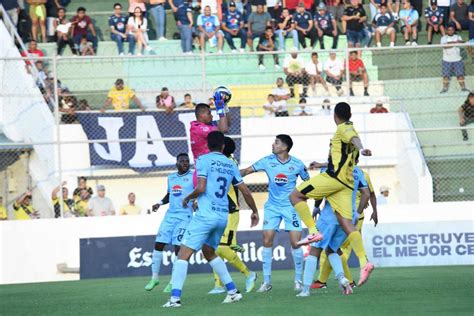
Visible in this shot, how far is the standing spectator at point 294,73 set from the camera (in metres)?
27.4

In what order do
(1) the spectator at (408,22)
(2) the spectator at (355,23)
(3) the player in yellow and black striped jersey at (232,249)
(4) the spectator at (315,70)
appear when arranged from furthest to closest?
1. (1) the spectator at (408,22)
2. (2) the spectator at (355,23)
3. (4) the spectator at (315,70)
4. (3) the player in yellow and black striped jersey at (232,249)

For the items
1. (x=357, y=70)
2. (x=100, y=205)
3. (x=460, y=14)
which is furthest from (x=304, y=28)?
(x=100, y=205)

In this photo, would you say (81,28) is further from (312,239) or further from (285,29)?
(312,239)

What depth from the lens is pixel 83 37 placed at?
3106 centimetres

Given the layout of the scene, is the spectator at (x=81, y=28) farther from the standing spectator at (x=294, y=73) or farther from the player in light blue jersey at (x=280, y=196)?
the player in light blue jersey at (x=280, y=196)

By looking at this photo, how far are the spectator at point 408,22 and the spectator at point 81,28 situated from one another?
857 cm

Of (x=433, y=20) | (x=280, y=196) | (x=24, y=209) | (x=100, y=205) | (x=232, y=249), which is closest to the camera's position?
(x=232, y=249)

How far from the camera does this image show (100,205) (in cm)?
2605

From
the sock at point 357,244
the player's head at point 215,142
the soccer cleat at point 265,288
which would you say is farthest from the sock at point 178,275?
the soccer cleat at point 265,288

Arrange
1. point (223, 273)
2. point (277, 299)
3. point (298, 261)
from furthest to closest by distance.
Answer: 1. point (298, 261)
2. point (277, 299)
3. point (223, 273)

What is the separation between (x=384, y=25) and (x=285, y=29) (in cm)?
283

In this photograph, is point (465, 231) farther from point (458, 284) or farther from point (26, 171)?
point (26, 171)

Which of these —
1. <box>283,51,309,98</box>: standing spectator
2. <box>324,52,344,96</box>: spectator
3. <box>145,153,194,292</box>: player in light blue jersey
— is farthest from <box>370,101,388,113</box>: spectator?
<box>145,153,194,292</box>: player in light blue jersey

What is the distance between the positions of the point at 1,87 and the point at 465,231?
11144 millimetres
